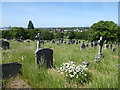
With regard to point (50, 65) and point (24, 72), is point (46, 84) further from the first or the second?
point (50, 65)

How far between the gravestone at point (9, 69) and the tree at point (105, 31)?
107 feet

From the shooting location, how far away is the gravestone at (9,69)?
18.6ft

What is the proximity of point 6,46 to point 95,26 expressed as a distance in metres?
29.1

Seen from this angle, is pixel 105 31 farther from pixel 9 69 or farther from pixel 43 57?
pixel 9 69

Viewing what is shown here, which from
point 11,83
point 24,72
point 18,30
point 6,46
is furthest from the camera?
point 18,30

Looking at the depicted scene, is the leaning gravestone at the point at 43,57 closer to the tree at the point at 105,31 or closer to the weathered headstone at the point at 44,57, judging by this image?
the weathered headstone at the point at 44,57

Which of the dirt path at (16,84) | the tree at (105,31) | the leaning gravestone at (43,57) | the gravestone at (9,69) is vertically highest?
the tree at (105,31)

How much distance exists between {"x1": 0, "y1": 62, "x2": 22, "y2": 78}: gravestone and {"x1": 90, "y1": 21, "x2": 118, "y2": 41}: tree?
32.5 meters

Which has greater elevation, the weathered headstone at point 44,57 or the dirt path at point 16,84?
the weathered headstone at point 44,57

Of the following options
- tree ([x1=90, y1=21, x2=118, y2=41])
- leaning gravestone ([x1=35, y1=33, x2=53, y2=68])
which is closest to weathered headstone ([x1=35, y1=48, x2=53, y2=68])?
leaning gravestone ([x1=35, y1=33, x2=53, y2=68])

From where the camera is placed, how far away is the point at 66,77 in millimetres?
5207

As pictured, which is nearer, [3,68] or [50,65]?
[3,68]

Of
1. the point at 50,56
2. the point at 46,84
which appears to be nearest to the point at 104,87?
the point at 46,84

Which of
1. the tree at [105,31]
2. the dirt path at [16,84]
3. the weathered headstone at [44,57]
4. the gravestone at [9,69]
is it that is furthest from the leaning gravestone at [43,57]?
the tree at [105,31]
